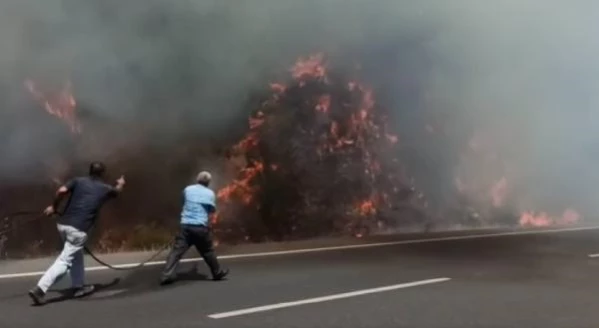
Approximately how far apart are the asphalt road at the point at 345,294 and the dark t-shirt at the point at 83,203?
2.12 feet

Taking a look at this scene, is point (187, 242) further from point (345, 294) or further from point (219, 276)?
point (345, 294)

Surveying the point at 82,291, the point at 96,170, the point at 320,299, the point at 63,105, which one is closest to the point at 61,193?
the point at 96,170

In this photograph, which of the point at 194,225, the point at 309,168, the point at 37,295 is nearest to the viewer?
the point at 37,295

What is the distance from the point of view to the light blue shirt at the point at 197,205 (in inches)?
259

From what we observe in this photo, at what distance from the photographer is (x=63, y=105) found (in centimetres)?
1286

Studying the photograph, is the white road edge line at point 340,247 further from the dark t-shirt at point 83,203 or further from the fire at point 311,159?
the fire at point 311,159

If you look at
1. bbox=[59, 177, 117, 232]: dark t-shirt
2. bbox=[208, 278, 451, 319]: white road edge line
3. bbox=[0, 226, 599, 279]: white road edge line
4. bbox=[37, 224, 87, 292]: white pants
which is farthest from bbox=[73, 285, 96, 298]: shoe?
bbox=[208, 278, 451, 319]: white road edge line

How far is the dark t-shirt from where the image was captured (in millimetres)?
5812

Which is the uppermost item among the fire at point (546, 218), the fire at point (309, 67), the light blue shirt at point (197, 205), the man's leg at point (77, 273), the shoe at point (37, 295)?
the fire at point (309, 67)

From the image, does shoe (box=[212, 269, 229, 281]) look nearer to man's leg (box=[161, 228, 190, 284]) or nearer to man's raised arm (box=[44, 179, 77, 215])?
man's leg (box=[161, 228, 190, 284])

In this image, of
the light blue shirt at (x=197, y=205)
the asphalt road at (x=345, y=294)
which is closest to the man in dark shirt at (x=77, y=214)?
the asphalt road at (x=345, y=294)

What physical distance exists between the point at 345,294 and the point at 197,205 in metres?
1.57

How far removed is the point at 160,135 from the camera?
13828 mm

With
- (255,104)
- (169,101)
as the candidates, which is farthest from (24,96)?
(255,104)
